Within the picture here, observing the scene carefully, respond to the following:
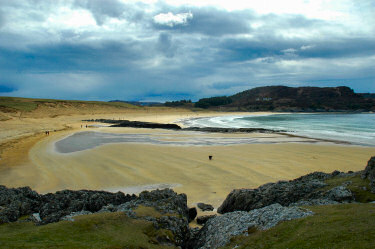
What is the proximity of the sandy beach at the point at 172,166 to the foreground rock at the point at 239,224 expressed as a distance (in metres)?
4.21

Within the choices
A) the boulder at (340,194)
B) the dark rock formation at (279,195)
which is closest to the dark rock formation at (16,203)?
the dark rock formation at (279,195)

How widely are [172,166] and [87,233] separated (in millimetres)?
13346

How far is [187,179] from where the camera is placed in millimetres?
17484

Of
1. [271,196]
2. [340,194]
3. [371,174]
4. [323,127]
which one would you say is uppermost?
[371,174]

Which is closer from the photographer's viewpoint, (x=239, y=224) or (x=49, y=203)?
(x=239, y=224)

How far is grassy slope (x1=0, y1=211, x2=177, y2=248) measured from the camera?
6.76 m

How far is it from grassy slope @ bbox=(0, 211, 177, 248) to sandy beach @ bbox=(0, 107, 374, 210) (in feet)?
18.1

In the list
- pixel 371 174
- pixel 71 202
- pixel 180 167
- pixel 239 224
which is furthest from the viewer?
pixel 180 167

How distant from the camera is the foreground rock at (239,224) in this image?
7887 mm

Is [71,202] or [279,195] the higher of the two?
[279,195]

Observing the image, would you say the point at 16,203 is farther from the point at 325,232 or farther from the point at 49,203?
the point at 325,232

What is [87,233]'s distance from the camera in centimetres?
773

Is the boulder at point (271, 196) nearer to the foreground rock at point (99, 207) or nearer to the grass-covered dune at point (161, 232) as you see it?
the grass-covered dune at point (161, 232)

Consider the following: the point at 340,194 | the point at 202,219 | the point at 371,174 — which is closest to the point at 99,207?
the point at 202,219
